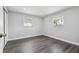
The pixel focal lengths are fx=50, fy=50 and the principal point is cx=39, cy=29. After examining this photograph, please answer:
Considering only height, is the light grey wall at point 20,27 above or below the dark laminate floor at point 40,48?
above

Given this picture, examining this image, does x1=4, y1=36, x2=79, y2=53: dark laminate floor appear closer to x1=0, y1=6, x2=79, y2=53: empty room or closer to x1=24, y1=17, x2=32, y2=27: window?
x1=0, y1=6, x2=79, y2=53: empty room

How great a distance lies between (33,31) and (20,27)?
162 centimetres

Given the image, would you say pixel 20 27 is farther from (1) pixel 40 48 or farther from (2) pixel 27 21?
(1) pixel 40 48

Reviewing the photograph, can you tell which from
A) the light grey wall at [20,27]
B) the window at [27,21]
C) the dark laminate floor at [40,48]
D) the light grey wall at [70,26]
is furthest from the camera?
the window at [27,21]

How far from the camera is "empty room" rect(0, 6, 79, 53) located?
2.27m

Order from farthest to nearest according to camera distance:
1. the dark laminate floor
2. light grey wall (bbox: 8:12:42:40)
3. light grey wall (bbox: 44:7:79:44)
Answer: light grey wall (bbox: 8:12:42:40)
light grey wall (bbox: 44:7:79:44)
the dark laminate floor

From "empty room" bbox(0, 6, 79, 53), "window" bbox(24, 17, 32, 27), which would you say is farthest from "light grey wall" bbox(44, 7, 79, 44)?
"window" bbox(24, 17, 32, 27)

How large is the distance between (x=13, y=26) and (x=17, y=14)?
101 centimetres

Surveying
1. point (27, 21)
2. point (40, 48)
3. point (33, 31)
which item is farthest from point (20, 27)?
point (40, 48)

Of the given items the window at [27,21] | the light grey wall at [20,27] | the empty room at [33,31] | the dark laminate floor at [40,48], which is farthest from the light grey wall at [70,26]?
the window at [27,21]

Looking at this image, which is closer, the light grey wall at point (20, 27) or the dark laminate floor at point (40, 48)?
the dark laminate floor at point (40, 48)

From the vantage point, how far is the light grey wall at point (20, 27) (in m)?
3.34

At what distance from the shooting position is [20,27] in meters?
4.08

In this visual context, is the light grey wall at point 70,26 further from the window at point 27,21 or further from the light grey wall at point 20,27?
the window at point 27,21
